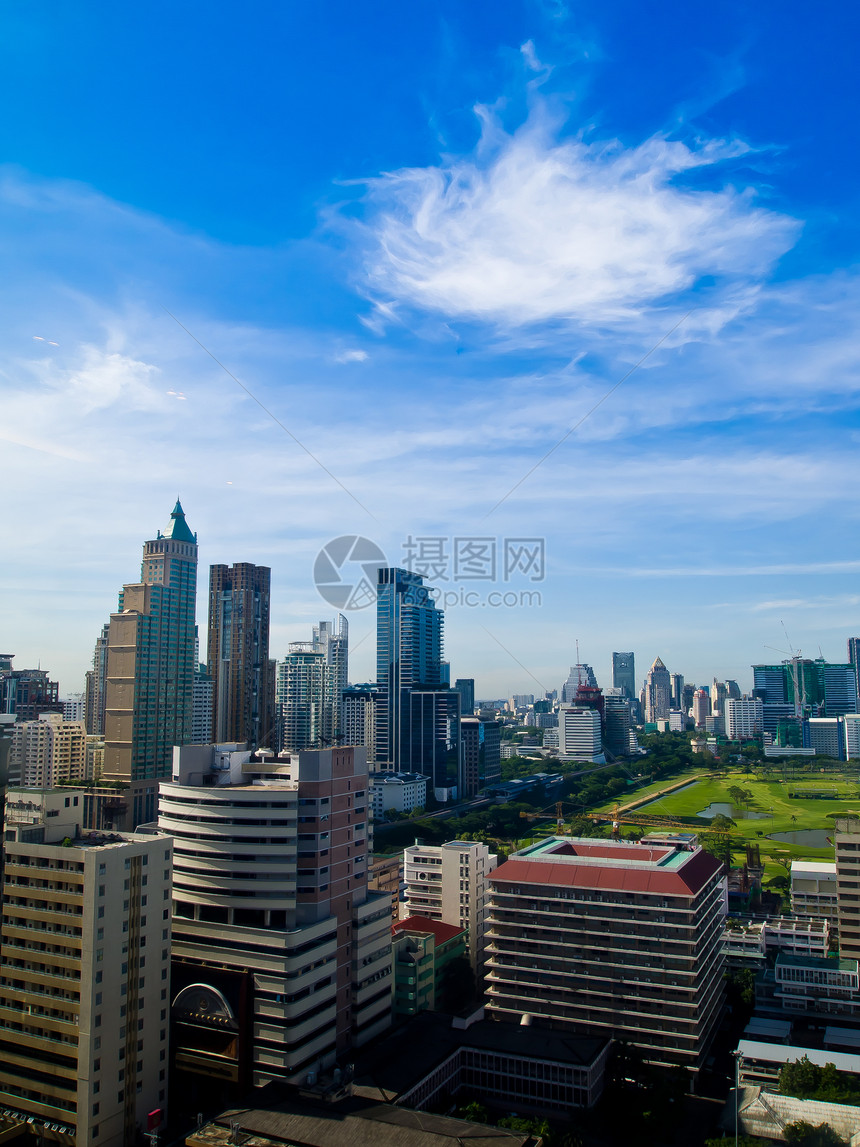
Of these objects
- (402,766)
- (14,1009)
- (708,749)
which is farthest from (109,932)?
(708,749)

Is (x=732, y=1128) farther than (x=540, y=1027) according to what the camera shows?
No

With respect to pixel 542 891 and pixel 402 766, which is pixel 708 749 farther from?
pixel 542 891

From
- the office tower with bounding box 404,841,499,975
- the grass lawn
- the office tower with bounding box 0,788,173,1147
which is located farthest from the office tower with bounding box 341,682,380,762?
the office tower with bounding box 0,788,173,1147

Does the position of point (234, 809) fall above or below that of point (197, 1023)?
above

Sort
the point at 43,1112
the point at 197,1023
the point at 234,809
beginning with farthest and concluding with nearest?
1. the point at 234,809
2. the point at 197,1023
3. the point at 43,1112

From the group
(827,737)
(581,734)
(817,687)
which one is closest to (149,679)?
(581,734)

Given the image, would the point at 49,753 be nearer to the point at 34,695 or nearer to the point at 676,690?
the point at 34,695

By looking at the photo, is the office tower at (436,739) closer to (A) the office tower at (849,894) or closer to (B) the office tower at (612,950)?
(A) the office tower at (849,894)
